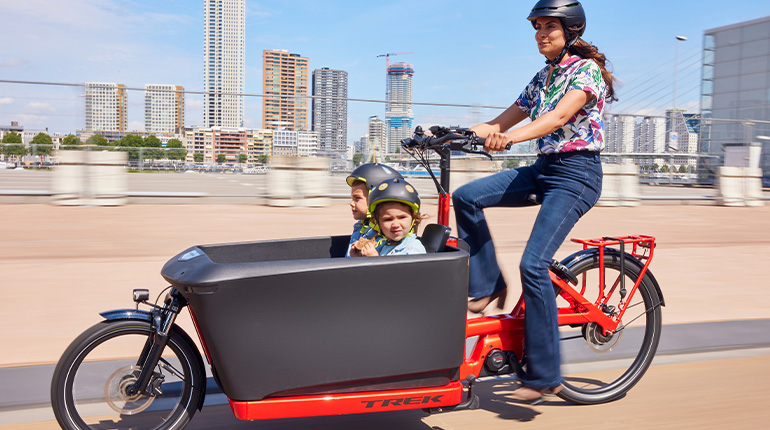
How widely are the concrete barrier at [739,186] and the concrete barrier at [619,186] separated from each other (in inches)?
87.8

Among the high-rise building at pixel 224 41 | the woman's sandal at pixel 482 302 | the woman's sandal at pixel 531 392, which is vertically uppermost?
the high-rise building at pixel 224 41

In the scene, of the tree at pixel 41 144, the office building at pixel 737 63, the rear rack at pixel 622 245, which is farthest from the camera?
the office building at pixel 737 63

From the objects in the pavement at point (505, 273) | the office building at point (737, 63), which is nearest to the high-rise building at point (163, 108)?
the pavement at point (505, 273)

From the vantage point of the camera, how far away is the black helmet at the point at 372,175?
2826mm

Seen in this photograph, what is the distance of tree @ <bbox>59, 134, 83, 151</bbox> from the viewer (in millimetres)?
9070

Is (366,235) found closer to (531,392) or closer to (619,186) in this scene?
(531,392)

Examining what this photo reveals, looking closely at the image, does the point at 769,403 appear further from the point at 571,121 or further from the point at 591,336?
the point at 571,121

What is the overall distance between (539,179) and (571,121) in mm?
278

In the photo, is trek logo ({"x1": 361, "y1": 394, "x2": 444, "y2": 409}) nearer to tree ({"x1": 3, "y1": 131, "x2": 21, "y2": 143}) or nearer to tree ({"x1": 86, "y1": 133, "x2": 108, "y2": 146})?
tree ({"x1": 86, "y1": 133, "x2": 108, "y2": 146})

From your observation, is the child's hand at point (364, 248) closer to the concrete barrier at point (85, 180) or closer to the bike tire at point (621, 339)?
the bike tire at point (621, 339)

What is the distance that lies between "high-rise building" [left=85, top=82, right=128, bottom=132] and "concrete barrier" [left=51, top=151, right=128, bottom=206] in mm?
527

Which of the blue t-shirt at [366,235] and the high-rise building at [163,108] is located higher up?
the high-rise building at [163,108]

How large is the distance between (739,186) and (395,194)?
40.8 feet

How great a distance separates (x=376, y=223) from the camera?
8.54 feet
